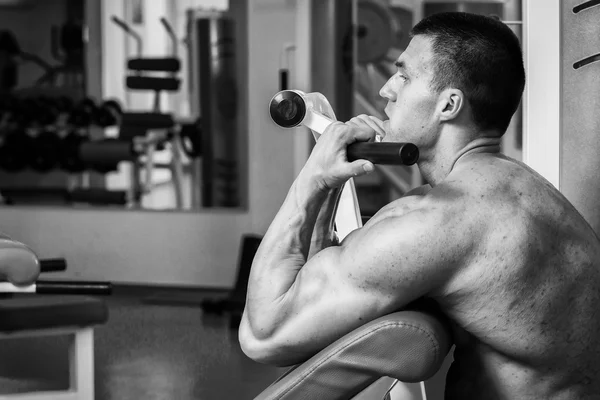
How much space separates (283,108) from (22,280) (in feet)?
2.35

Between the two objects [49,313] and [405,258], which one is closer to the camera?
[405,258]

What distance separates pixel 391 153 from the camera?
1.17 m

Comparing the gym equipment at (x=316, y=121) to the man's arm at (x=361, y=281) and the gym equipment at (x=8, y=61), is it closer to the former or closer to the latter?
the man's arm at (x=361, y=281)

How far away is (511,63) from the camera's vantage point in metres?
1.30

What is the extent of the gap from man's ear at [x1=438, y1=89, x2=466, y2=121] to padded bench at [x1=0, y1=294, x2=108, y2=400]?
1973mm

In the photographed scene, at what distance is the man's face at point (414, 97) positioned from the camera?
1.32 metres

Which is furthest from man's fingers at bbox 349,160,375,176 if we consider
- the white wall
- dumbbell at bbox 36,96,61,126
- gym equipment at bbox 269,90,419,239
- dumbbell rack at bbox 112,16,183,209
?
dumbbell at bbox 36,96,61,126

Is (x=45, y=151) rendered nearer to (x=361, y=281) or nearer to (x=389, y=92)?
(x=389, y=92)

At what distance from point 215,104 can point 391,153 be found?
15.7ft

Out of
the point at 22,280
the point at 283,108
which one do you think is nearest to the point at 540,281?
the point at 283,108

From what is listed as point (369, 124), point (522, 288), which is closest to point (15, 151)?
point (369, 124)

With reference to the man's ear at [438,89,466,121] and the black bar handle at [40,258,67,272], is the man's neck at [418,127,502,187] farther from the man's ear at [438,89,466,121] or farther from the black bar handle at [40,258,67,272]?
the black bar handle at [40,258,67,272]

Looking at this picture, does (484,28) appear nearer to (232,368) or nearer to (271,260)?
(271,260)

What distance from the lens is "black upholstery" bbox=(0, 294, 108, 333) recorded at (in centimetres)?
290
